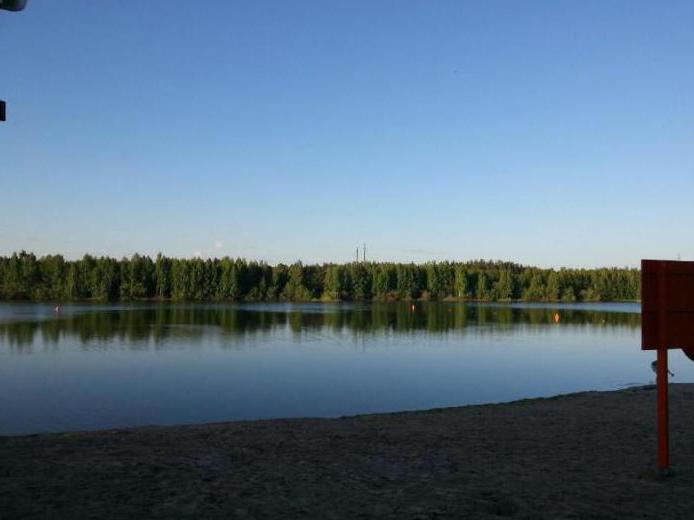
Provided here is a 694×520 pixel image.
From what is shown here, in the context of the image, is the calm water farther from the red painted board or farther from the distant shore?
the red painted board

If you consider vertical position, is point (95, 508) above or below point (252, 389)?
above

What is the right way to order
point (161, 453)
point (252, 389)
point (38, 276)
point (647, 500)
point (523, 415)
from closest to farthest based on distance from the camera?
point (647, 500), point (161, 453), point (523, 415), point (252, 389), point (38, 276)

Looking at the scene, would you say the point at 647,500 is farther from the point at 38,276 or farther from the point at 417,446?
the point at 38,276

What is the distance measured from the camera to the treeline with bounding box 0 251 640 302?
5054 inches

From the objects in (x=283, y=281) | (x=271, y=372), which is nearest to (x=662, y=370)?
(x=271, y=372)

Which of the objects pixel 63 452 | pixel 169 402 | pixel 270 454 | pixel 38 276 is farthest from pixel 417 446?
pixel 38 276

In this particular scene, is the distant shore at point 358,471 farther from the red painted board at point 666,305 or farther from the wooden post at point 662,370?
the red painted board at point 666,305

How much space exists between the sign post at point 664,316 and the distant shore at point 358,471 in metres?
0.81

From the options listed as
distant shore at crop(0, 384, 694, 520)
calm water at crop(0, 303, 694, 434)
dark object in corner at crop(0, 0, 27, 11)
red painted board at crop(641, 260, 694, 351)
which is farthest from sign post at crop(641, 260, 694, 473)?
calm water at crop(0, 303, 694, 434)

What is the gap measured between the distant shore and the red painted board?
1.61 m

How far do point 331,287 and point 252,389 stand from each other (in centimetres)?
12552

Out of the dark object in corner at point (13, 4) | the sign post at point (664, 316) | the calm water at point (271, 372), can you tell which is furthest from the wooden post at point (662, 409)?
the calm water at point (271, 372)

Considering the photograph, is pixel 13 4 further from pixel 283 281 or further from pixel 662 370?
pixel 283 281

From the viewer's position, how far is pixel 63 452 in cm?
878
